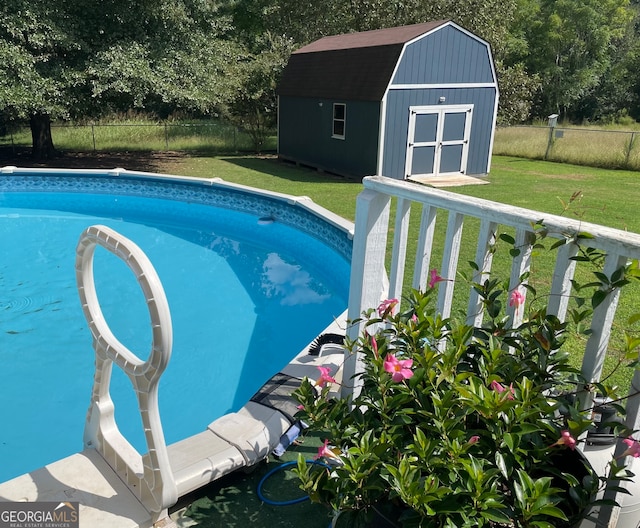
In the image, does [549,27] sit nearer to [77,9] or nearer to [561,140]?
[561,140]

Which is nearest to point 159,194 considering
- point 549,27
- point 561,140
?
point 561,140

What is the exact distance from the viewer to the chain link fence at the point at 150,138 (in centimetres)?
1978

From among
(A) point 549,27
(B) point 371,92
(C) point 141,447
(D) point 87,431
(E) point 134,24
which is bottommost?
(C) point 141,447

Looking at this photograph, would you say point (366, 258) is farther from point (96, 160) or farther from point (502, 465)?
point (96, 160)

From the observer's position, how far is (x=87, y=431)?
8.87ft

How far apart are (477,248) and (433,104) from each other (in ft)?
42.7

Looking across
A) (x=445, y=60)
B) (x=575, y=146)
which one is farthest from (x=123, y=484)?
(x=575, y=146)

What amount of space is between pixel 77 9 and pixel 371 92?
7776 millimetres

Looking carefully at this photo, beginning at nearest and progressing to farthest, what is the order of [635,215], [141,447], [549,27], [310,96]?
[141,447] → [635,215] → [310,96] → [549,27]

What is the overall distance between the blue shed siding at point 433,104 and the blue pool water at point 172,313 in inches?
209

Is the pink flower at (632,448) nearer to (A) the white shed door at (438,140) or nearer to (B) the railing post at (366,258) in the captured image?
(B) the railing post at (366,258)

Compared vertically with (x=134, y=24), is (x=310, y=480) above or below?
below

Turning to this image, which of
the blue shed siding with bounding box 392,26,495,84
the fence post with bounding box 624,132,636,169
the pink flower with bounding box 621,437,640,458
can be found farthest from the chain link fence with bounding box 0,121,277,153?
the pink flower with bounding box 621,437,640,458

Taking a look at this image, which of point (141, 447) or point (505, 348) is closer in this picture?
point (505, 348)
